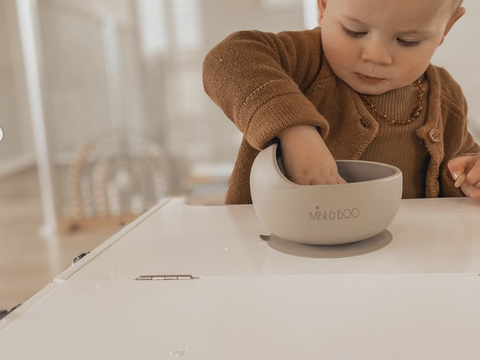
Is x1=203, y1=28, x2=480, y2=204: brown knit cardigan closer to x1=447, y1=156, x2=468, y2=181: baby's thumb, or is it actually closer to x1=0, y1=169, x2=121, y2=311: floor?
x1=447, y1=156, x2=468, y2=181: baby's thumb

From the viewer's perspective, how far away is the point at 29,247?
1865 mm

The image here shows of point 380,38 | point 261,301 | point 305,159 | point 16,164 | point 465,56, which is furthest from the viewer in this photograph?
point 16,164

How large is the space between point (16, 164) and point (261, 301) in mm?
3431

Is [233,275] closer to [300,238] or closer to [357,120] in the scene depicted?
[300,238]

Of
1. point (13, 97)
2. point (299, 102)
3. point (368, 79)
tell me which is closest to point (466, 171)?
point (368, 79)

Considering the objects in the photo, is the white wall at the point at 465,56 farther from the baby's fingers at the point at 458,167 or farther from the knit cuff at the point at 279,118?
the knit cuff at the point at 279,118

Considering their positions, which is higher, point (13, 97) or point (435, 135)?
point (435, 135)

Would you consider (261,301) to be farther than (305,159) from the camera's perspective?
No

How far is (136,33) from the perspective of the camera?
215 cm

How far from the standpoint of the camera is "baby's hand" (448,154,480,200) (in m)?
0.60

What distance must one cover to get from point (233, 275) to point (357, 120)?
15.3 inches

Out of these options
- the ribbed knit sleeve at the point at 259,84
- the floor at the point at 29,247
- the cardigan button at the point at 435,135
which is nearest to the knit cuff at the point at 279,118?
the ribbed knit sleeve at the point at 259,84

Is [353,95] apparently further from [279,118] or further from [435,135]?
[279,118]

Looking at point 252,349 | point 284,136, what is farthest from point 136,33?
point 252,349
